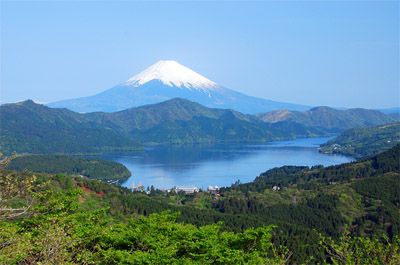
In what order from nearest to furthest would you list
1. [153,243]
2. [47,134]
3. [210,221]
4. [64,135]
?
[153,243], [210,221], [47,134], [64,135]

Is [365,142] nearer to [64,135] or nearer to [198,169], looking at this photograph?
[198,169]

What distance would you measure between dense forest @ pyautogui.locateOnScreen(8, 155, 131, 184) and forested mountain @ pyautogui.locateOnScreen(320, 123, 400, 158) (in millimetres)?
71052

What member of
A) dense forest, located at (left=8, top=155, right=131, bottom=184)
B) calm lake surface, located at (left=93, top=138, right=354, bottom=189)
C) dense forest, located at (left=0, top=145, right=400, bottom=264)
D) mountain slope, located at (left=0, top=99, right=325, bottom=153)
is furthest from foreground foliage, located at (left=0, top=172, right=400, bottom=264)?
mountain slope, located at (left=0, top=99, right=325, bottom=153)

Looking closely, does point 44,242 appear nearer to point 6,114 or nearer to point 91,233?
point 91,233

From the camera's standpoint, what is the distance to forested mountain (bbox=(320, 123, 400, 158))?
121 metres

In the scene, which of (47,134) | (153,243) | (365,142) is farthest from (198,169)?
(153,243)

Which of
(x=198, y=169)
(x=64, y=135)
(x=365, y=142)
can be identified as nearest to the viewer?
(x=198, y=169)

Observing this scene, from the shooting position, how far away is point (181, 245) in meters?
12.9

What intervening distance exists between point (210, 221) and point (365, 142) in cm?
11761

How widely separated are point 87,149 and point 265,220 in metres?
109

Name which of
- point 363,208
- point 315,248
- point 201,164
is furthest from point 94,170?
point 315,248

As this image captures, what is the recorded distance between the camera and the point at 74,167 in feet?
291

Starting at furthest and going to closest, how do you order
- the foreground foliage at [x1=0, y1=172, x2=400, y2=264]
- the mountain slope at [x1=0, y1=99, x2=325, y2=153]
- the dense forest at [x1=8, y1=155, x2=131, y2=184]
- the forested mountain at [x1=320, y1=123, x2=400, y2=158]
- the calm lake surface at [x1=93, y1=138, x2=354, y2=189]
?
the mountain slope at [x1=0, y1=99, x2=325, y2=153] < the forested mountain at [x1=320, y1=123, x2=400, y2=158] < the dense forest at [x1=8, y1=155, x2=131, y2=184] < the calm lake surface at [x1=93, y1=138, x2=354, y2=189] < the foreground foliage at [x1=0, y1=172, x2=400, y2=264]

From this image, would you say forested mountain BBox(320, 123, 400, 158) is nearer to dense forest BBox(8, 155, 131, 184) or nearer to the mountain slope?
the mountain slope
